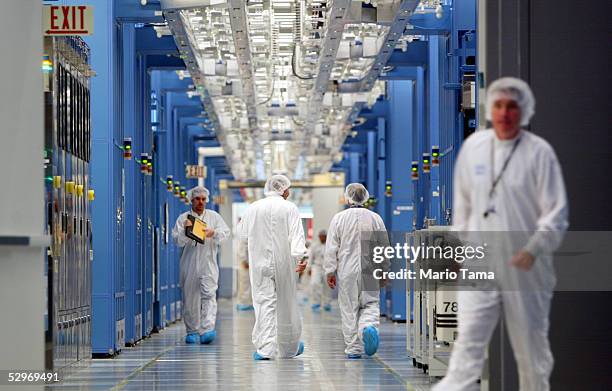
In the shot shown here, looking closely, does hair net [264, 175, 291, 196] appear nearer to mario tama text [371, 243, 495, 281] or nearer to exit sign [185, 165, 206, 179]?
mario tama text [371, 243, 495, 281]

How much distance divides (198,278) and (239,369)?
3.78m

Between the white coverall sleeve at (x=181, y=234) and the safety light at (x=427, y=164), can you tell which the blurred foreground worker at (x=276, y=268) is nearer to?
the white coverall sleeve at (x=181, y=234)

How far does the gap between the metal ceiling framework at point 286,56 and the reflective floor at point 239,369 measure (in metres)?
3.26

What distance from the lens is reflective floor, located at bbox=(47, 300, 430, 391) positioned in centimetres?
889

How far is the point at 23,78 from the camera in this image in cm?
673

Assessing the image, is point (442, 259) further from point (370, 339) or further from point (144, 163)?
point (144, 163)

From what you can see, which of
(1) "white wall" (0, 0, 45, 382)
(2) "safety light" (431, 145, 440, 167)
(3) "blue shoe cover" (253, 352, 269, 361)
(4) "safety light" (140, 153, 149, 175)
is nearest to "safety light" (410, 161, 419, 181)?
(2) "safety light" (431, 145, 440, 167)

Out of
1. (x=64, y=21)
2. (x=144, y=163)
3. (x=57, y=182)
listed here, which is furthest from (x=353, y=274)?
(x=64, y=21)

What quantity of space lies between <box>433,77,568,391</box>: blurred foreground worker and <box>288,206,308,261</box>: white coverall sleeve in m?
5.71

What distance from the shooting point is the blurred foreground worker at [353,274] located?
1154 cm

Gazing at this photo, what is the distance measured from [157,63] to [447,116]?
452 centimetres

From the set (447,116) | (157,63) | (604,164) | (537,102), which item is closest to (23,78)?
(537,102)

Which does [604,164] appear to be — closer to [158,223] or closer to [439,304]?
[439,304]

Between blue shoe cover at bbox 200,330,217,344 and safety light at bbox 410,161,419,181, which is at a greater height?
safety light at bbox 410,161,419,181
